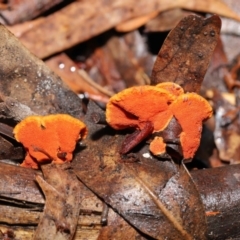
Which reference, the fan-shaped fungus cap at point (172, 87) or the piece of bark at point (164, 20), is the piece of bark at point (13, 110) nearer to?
the fan-shaped fungus cap at point (172, 87)

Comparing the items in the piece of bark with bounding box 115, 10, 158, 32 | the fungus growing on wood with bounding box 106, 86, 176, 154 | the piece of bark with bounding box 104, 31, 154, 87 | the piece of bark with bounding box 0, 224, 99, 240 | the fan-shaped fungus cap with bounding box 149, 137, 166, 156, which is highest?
the fungus growing on wood with bounding box 106, 86, 176, 154

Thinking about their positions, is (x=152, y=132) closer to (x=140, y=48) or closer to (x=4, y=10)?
(x=140, y=48)

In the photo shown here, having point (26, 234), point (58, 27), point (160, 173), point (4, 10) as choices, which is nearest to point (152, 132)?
point (160, 173)

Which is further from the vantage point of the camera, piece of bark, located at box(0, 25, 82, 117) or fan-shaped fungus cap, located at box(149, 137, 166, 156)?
piece of bark, located at box(0, 25, 82, 117)

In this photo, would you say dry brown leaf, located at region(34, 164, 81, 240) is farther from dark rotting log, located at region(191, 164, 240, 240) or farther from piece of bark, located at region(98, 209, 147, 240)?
dark rotting log, located at region(191, 164, 240, 240)

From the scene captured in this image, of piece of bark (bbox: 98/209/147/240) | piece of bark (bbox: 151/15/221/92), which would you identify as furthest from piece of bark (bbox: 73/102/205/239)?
piece of bark (bbox: 151/15/221/92)

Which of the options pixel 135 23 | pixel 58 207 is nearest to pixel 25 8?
pixel 135 23

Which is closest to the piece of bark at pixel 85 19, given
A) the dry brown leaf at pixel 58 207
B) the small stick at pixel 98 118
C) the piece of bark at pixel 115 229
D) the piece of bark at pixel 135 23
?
the piece of bark at pixel 135 23
